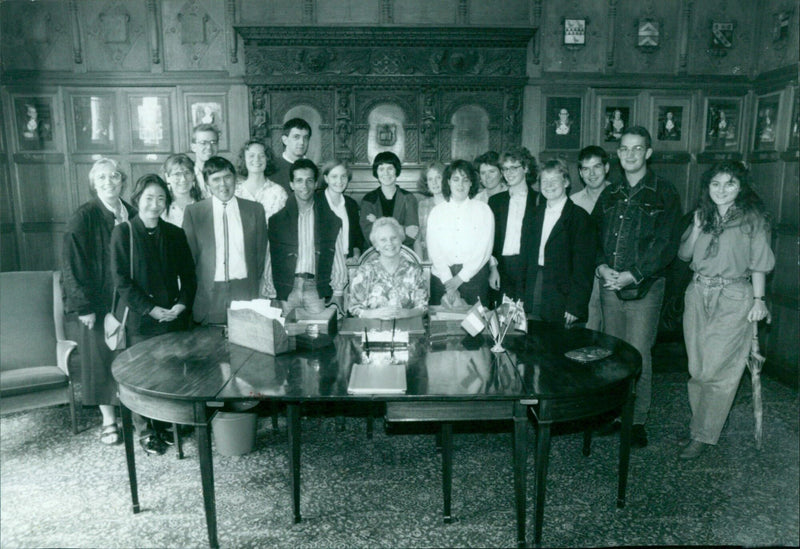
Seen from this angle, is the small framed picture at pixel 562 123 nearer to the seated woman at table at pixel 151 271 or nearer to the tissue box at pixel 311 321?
the tissue box at pixel 311 321

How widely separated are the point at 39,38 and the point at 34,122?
80 cm

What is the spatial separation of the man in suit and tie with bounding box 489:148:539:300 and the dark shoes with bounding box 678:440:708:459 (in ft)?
4.36

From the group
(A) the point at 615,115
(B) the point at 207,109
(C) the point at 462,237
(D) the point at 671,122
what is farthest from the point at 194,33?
(D) the point at 671,122

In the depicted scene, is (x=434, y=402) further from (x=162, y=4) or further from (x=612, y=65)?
(x=162, y=4)

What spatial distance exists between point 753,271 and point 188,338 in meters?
3.04

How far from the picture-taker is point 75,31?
5.50 m

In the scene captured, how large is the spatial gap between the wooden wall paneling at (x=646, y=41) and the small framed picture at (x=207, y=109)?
153 inches

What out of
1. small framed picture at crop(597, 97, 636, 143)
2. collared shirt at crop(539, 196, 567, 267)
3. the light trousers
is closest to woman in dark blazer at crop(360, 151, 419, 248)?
collared shirt at crop(539, 196, 567, 267)

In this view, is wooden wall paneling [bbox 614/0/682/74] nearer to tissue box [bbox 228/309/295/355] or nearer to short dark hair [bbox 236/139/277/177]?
short dark hair [bbox 236/139/277/177]

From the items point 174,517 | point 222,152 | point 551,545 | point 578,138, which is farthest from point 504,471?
point 222,152

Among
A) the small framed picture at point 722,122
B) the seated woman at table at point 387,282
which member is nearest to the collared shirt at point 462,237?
the seated woman at table at point 387,282

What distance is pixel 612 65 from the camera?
18.4 ft

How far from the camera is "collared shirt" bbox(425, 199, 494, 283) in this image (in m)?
3.84

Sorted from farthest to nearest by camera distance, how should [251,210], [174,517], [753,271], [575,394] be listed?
[251,210] < [753,271] < [174,517] < [575,394]
